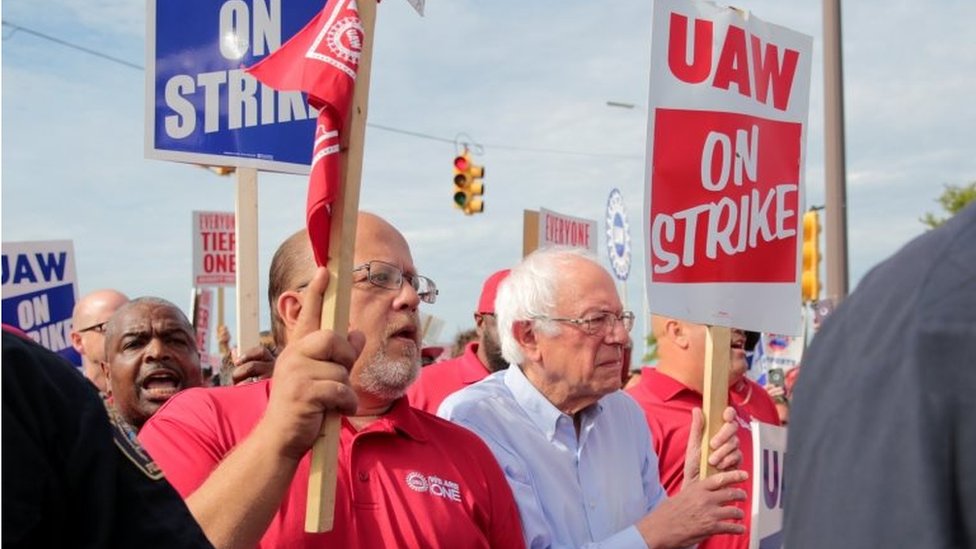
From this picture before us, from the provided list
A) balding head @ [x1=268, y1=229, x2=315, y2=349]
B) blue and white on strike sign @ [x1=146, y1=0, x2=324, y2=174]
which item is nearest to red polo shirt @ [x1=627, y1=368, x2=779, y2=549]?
blue and white on strike sign @ [x1=146, y1=0, x2=324, y2=174]

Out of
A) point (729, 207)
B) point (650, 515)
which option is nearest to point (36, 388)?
point (650, 515)

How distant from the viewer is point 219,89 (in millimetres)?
4117

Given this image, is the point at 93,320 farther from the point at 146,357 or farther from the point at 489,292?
the point at 489,292

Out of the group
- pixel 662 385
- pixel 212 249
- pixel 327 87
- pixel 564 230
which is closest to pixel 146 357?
pixel 662 385

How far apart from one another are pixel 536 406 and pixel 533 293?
0.42 m

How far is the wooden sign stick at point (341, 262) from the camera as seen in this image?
2.33 metres

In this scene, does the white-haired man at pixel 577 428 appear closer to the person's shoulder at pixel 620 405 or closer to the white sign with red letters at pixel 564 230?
the person's shoulder at pixel 620 405

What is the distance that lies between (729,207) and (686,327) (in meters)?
1.13

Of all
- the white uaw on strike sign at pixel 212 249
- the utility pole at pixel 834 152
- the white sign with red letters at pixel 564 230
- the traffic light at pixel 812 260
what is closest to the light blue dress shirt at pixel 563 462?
the white sign with red letters at pixel 564 230

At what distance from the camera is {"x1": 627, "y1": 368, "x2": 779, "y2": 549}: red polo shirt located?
452cm

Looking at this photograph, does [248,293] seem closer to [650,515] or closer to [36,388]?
[650,515]

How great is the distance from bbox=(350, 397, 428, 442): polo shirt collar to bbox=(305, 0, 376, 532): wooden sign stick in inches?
25.3

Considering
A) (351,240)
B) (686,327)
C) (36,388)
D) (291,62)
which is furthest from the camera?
(686,327)

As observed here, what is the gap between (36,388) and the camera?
1.33 m
